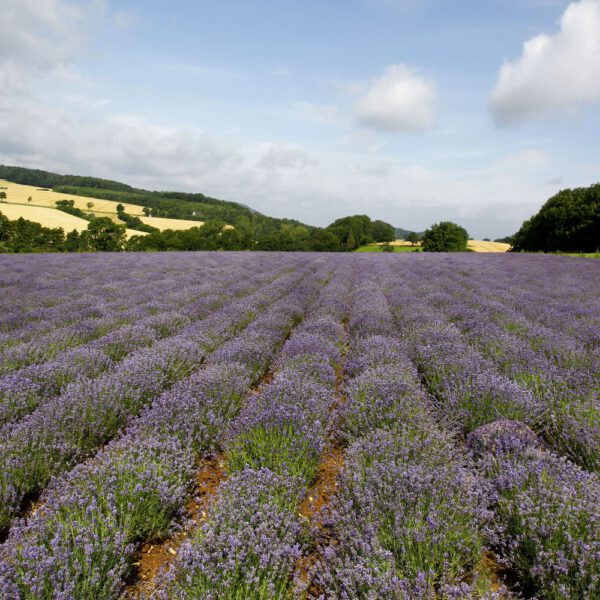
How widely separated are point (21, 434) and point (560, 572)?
3445 mm

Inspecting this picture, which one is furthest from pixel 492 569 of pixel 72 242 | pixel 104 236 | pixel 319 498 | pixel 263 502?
pixel 72 242

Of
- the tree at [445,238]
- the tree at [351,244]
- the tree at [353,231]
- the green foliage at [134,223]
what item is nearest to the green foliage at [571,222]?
the tree at [445,238]

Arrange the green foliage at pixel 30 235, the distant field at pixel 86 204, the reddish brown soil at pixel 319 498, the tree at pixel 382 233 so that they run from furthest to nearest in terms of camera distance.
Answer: the tree at pixel 382 233 < the distant field at pixel 86 204 < the green foliage at pixel 30 235 < the reddish brown soil at pixel 319 498

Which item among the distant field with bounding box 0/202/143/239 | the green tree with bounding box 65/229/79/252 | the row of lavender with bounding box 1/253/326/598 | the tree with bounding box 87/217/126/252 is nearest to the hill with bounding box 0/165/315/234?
the distant field with bounding box 0/202/143/239

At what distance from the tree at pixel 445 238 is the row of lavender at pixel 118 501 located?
185 feet

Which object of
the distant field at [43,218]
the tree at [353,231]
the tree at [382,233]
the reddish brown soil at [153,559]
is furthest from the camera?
the tree at [382,233]

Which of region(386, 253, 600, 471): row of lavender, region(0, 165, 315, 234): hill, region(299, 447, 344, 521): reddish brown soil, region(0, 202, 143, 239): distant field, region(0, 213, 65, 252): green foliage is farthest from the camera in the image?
region(0, 165, 315, 234): hill

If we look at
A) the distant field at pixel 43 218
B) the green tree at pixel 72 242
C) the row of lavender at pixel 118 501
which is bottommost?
the green tree at pixel 72 242

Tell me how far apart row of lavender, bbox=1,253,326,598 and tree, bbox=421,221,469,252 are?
185ft

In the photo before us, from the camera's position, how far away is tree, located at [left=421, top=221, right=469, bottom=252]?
55.2m

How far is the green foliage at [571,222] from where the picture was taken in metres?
35.9

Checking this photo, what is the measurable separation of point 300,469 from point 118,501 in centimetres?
117

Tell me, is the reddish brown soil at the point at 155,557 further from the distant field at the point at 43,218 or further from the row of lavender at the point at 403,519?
the distant field at the point at 43,218

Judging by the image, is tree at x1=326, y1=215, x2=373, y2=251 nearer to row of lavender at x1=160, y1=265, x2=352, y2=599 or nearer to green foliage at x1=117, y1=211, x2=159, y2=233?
green foliage at x1=117, y1=211, x2=159, y2=233
